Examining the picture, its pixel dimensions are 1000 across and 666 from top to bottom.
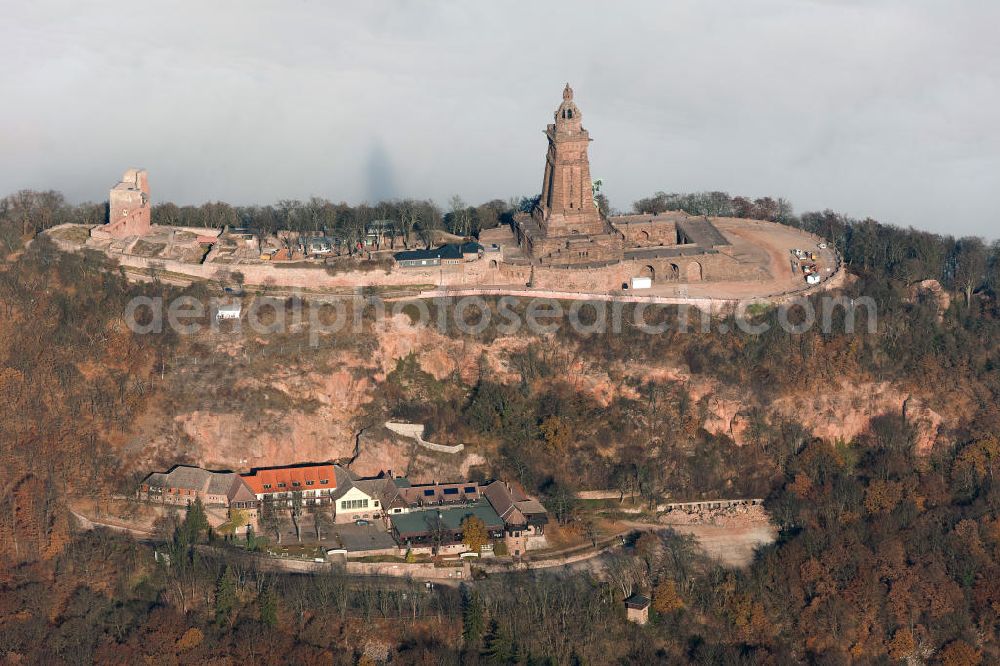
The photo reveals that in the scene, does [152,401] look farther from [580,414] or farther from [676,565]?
[676,565]

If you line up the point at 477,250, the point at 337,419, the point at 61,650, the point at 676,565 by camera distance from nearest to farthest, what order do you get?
1. the point at 61,650
2. the point at 676,565
3. the point at 337,419
4. the point at 477,250

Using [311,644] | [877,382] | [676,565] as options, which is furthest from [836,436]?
[311,644]

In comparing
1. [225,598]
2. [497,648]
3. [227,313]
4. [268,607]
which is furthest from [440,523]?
[227,313]

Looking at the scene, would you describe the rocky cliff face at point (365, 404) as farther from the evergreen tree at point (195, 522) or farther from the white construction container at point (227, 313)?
the evergreen tree at point (195, 522)

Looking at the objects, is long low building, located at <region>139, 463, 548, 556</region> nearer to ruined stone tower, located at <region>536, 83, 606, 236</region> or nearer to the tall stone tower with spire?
the tall stone tower with spire

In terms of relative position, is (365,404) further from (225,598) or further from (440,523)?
(225,598)

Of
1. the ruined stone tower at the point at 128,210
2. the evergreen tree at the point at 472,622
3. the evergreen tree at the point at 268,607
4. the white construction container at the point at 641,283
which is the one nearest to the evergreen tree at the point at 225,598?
the evergreen tree at the point at 268,607
